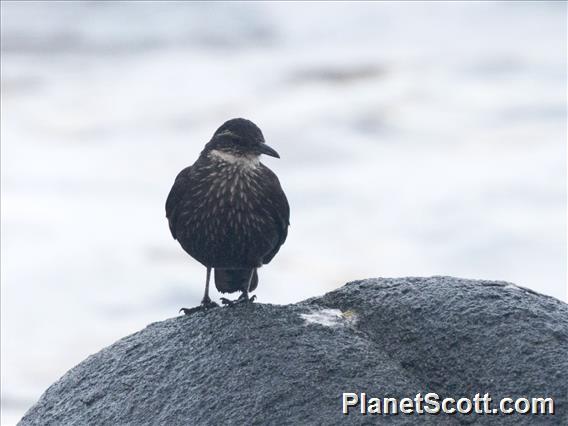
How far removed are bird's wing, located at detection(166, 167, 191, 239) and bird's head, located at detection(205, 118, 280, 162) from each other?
0.40 meters

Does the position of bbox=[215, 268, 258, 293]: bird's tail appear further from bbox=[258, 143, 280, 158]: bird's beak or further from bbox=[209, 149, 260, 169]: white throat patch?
bbox=[258, 143, 280, 158]: bird's beak

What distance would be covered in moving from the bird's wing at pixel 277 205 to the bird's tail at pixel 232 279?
38 cm

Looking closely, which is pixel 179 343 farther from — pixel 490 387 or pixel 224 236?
pixel 490 387

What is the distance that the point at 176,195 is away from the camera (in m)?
9.59

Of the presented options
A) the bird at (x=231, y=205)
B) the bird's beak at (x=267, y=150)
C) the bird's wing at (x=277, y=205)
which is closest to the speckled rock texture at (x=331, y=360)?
the bird at (x=231, y=205)

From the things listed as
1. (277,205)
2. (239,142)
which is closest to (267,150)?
(239,142)

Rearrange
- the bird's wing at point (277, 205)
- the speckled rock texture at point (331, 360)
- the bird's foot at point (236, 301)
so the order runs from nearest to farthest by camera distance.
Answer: the speckled rock texture at point (331, 360) → the bird's foot at point (236, 301) → the bird's wing at point (277, 205)

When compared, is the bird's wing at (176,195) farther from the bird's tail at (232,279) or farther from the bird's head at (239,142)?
the bird's tail at (232,279)

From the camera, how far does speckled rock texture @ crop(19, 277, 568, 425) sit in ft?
24.1

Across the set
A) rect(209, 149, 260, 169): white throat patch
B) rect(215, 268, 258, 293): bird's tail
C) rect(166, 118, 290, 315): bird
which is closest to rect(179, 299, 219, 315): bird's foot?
rect(166, 118, 290, 315): bird

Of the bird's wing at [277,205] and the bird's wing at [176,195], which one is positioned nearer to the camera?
the bird's wing at [277,205]

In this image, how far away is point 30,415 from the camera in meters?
8.91

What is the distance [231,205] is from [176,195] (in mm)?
714

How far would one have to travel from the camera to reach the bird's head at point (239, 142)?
9.27 m
